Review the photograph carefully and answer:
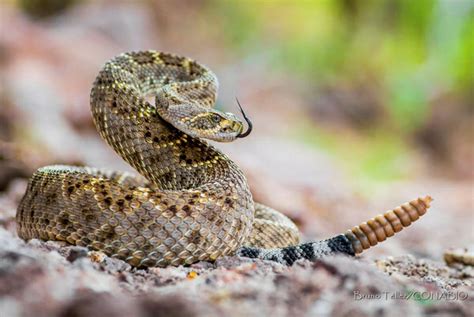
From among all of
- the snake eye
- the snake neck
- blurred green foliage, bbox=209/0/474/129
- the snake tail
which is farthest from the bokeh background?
the snake eye

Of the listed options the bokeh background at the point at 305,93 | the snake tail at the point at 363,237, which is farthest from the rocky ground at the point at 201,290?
the bokeh background at the point at 305,93

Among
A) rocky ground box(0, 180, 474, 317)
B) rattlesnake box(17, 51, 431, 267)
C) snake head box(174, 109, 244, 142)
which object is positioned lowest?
rocky ground box(0, 180, 474, 317)

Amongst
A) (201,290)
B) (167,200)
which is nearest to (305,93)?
(167,200)

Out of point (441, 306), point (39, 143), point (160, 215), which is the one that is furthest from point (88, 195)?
point (39, 143)

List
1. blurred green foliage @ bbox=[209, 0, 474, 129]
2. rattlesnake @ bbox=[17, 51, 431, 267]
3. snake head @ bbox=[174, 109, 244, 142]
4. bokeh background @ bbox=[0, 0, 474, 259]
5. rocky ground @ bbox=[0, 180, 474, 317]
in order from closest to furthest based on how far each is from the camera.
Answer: rocky ground @ bbox=[0, 180, 474, 317] → rattlesnake @ bbox=[17, 51, 431, 267] → snake head @ bbox=[174, 109, 244, 142] → bokeh background @ bbox=[0, 0, 474, 259] → blurred green foliage @ bbox=[209, 0, 474, 129]

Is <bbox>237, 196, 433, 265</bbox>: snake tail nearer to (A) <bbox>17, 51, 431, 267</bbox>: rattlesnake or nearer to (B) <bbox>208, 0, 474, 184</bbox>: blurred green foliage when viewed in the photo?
(A) <bbox>17, 51, 431, 267</bbox>: rattlesnake

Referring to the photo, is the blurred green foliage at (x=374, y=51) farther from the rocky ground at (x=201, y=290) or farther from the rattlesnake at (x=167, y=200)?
the rocky ground at (x=201, y=290)

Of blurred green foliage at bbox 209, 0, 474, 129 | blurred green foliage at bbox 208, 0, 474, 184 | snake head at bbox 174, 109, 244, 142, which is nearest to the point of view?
snake head at bbox 174, 109, 244, 142

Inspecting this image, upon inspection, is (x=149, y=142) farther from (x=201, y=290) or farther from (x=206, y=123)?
(x=201, y=290)
